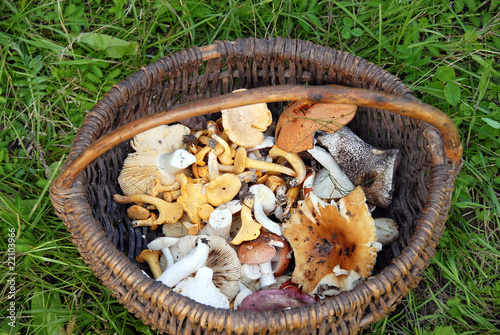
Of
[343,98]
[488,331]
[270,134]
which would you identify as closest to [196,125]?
[270,134]

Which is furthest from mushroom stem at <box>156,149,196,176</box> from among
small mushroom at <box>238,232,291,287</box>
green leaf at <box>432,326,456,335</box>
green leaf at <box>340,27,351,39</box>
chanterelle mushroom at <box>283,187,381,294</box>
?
green leaf at <box>432,326,456,335</box>

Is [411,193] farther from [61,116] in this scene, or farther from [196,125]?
[61,116]

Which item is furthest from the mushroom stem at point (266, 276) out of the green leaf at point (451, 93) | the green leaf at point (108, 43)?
the green leaf at point (108, 43)

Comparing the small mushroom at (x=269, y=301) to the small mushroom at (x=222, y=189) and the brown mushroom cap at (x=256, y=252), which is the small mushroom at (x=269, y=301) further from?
the small mushroom at (x=222, y=189)

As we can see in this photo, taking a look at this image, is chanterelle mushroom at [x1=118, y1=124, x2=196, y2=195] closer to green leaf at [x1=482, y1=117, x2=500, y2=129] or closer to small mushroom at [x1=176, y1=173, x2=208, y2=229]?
small mushroom at [x1=176, y1=173, x2=208, y2=229]

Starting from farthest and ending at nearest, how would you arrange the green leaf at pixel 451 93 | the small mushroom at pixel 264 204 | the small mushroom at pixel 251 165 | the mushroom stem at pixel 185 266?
the green leaf at pixel 451 93 < the small mushroom at pixel 251 165 < the small mushroom at pixel 264 204 < the mushroom stem at pixel 185 266

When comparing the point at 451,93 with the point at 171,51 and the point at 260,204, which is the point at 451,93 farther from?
the point at 171,51
